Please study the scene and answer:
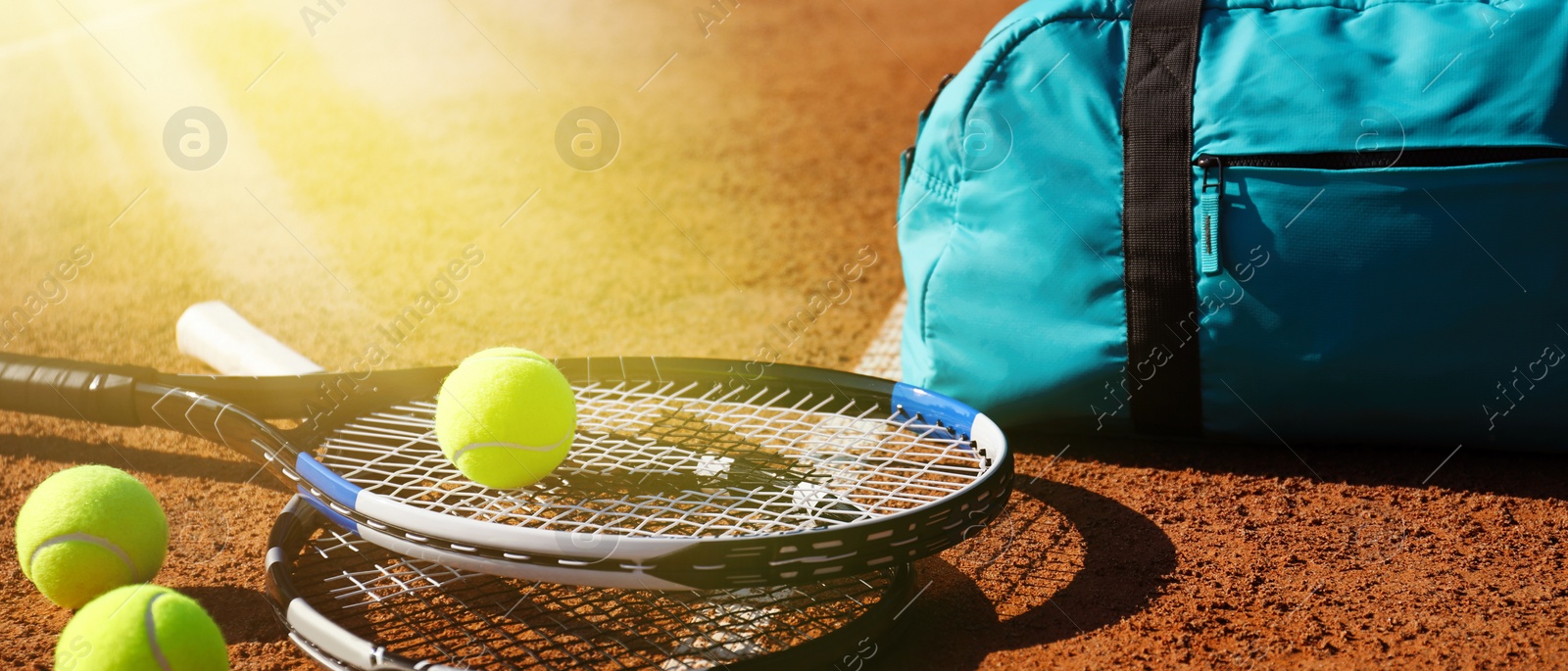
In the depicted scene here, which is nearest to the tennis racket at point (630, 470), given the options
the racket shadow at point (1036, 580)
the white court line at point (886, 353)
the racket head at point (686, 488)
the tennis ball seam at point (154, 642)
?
the racket head at point (686, 488)

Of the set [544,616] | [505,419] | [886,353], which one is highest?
[505,419]

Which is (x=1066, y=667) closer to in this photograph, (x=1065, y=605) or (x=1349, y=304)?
(x=1065, y=605)

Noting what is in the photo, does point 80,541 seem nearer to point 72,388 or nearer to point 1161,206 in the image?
point 72,388

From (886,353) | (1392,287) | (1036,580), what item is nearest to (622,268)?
(886,353)

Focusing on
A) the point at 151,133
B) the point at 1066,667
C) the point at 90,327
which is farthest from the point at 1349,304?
the point at 151,133

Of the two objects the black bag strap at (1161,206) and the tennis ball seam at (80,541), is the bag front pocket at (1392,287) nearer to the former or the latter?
the black bag strap at (1161,206)

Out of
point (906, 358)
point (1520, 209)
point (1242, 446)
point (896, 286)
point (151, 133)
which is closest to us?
point (1520, 209)

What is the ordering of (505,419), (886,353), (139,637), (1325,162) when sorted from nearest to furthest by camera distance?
1. (139,637)
2. (505,419)
3. (1325,162)
4. (886,353)
